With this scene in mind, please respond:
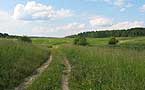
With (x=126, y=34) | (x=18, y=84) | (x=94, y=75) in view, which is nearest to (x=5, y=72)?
(x=18, y=84)

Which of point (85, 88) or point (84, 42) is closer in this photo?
point (85, 88)

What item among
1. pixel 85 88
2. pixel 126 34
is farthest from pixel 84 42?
pixel 85 88

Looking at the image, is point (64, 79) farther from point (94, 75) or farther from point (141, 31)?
point (141, 31)

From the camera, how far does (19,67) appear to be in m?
20.9

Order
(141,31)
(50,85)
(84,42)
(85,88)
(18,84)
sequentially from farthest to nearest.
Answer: (141,31), (84,42), (18,84), (50,85), (85,88)

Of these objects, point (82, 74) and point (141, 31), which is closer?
point (82, 74)

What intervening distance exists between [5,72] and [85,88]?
5462 millimetres

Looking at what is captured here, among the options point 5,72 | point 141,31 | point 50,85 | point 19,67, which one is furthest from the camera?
point 141,31

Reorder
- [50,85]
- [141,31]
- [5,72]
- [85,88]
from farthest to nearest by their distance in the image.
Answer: [141,31], [5,72], [50,85], [85,88]

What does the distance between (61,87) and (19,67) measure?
21.8 ft

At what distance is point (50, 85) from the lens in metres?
15.3

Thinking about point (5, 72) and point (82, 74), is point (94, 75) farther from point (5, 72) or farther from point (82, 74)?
point (5, 72)

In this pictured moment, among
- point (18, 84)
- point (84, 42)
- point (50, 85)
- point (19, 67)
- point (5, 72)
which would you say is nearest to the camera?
point (50, 85)

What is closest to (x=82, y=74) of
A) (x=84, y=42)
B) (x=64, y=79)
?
(x=64, y=79)
